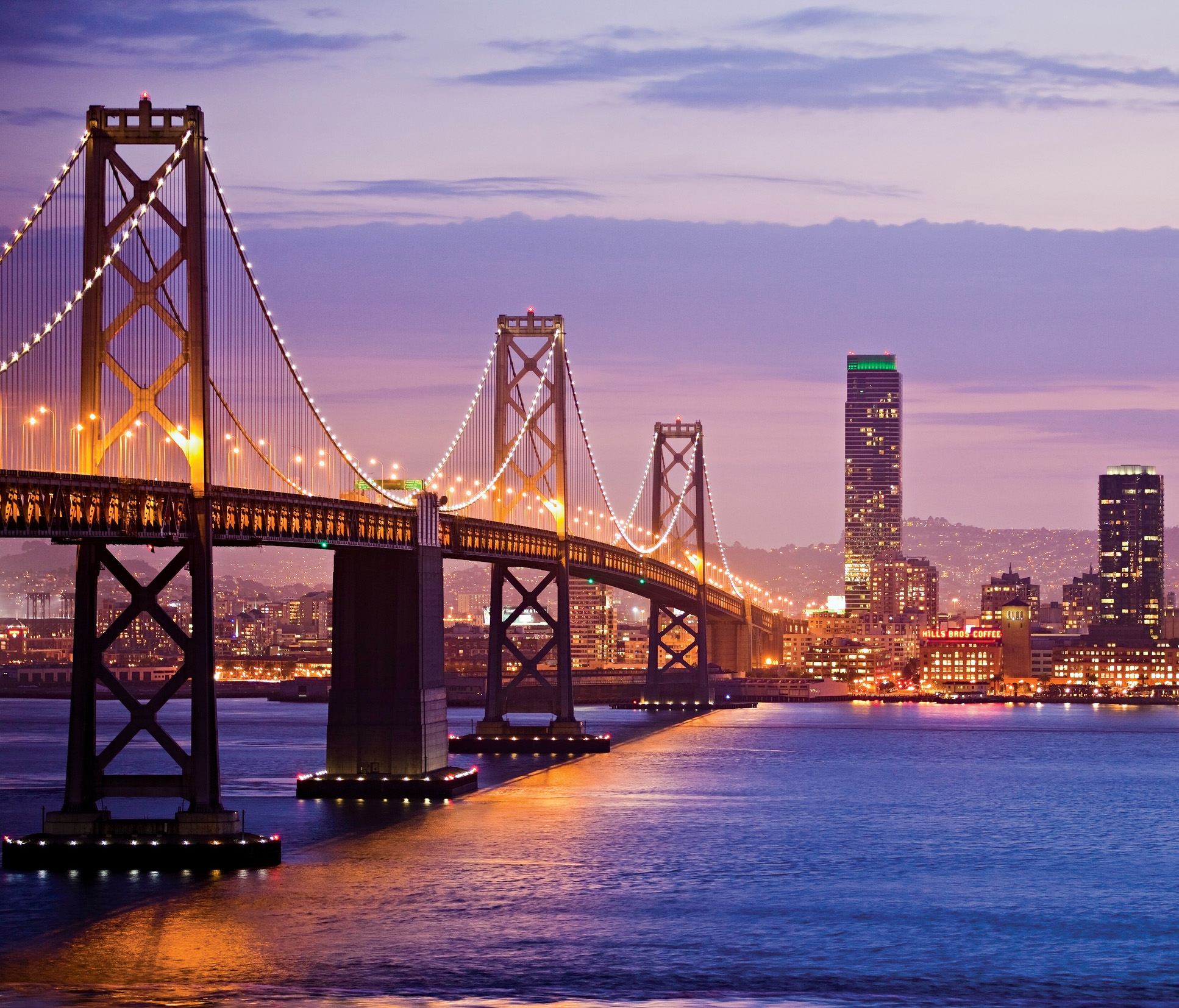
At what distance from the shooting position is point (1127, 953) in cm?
3519

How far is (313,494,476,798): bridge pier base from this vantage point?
54594mm

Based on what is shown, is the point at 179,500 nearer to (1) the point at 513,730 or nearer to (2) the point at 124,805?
(2) the point at 124,805

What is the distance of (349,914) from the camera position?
37.4 meters

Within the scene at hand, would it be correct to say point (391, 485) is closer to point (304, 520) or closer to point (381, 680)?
point (381, 680)

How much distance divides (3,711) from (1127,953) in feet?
435

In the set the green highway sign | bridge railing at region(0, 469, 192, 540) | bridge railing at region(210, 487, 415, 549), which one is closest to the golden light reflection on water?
bridge railing at region(0, 469, 192, 540)

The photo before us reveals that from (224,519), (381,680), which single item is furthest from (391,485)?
(224,519)

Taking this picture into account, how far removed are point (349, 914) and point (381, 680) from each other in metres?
17.4

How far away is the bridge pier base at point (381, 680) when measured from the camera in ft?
179

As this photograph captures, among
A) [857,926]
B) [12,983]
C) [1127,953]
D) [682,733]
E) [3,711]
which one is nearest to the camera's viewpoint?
[12,983]

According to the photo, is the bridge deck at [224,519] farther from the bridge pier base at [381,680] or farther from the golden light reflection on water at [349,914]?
the golden light reflection on water at [349,914]

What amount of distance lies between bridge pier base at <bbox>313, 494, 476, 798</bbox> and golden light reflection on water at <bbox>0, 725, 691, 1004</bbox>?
7.12 feet

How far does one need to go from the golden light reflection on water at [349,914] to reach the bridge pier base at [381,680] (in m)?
2.17

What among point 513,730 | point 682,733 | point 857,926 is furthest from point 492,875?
point 682,733
